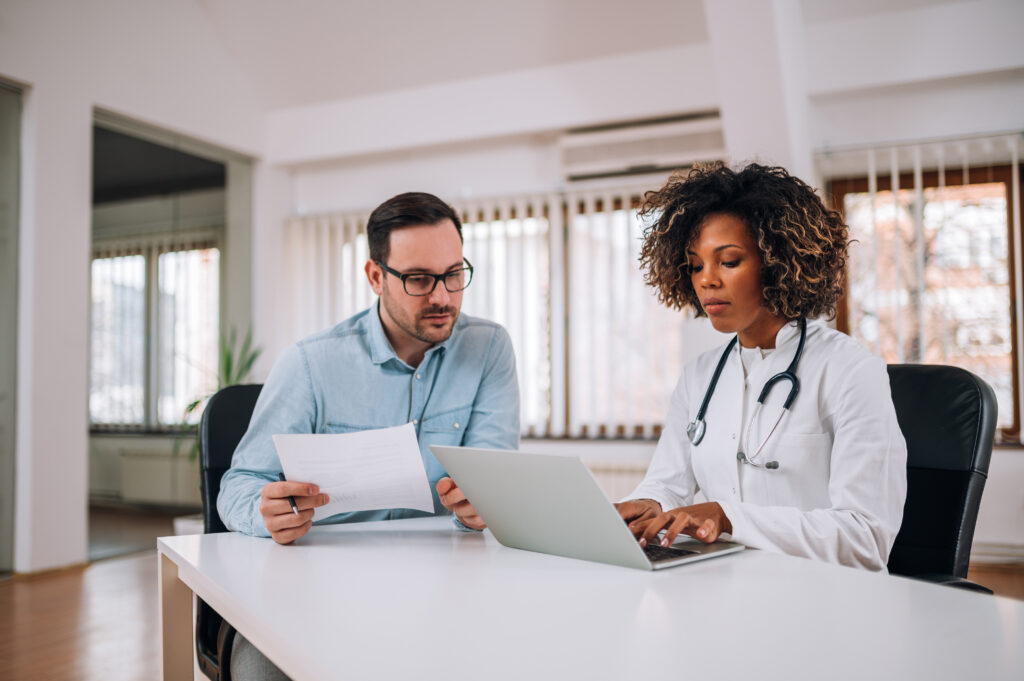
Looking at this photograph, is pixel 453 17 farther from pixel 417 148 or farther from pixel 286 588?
pixel 286 588

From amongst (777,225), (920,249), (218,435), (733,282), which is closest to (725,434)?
(733,282)

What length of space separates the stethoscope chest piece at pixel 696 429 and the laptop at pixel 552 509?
34 cm

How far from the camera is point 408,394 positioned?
1.90 m

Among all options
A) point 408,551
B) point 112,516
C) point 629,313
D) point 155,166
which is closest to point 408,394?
point 408,551

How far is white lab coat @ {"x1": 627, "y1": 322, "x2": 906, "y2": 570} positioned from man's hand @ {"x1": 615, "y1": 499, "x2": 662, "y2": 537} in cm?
12

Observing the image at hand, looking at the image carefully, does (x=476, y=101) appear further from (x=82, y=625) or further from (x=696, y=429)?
(x=696, y=429)

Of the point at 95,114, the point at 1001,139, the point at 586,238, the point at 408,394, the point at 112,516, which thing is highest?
the point at 95,114

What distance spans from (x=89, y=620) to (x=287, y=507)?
101 inches

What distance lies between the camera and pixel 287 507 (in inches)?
56.0

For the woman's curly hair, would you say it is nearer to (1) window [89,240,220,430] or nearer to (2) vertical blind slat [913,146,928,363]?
(2) vertical blind slat [913,146,928,363]

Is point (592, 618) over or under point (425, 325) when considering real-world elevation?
under

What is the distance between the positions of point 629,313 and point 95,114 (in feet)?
11.1

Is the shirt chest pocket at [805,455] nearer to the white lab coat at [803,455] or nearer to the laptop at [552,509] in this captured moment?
the white lab coat at [803,455]

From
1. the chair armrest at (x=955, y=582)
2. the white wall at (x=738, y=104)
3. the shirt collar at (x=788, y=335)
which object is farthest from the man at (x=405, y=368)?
the white wall at (x=738, y=104)
